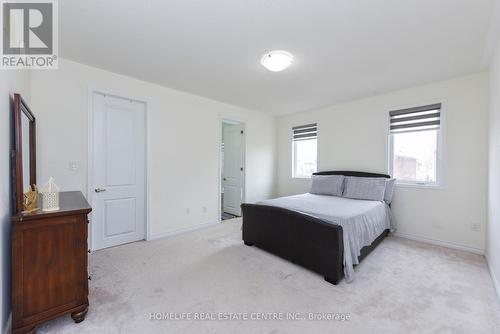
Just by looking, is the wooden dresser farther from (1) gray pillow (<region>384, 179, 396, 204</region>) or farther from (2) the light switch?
(1) gray pillow (<region>384, 179, 396, 204</region>)

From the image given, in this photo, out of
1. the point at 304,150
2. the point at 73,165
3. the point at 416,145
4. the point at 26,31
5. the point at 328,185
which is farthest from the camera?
the point at 304,150

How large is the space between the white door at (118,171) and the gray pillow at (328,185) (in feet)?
10.1

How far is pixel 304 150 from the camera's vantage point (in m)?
5.28

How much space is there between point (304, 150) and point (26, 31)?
475 centimetres

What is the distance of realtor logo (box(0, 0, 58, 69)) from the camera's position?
1.66m


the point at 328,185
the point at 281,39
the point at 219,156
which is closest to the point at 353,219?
the point at 328,185

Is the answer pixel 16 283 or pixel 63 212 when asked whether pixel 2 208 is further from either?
pixel 16 283

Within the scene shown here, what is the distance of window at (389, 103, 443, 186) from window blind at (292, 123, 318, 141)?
1.52m

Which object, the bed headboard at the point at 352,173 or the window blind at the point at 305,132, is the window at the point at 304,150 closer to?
the window blind at the point at 305,132

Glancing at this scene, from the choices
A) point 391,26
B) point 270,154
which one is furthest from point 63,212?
point 270,154

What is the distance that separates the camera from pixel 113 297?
6.52ft

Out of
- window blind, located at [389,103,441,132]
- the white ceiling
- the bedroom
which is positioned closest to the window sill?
the bedroom

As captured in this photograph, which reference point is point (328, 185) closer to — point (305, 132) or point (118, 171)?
point (305, 132)

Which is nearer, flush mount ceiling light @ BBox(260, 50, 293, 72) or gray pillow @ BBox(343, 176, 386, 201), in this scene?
flush mount ceiling light @ BBox(260, 50, 293, 72)
